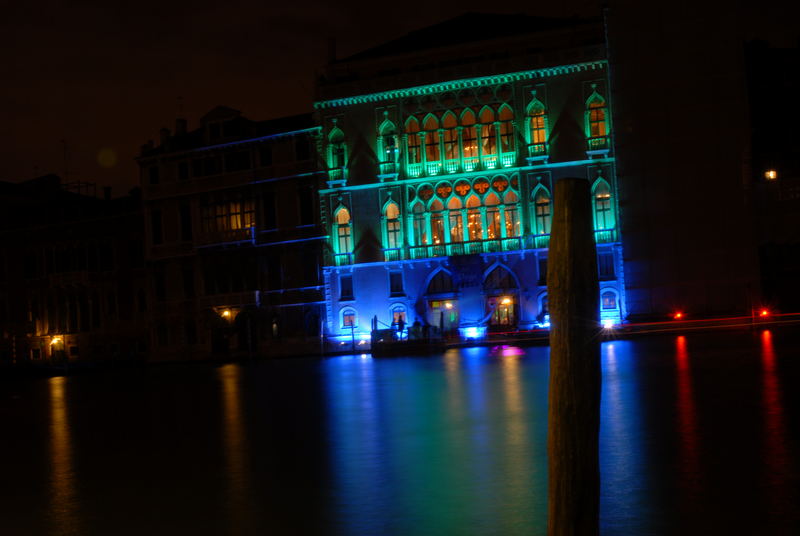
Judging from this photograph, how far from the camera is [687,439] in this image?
33.6ft

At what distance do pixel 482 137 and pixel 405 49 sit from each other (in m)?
6.02

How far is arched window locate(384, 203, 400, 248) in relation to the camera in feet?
139

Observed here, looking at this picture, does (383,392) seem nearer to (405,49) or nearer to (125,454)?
(125,454)

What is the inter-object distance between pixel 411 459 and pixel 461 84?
32.6m

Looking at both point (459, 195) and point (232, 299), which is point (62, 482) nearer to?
point (459, 195)

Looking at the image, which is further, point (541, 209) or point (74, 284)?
point (74, 284)

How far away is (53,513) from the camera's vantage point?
8.75 meters

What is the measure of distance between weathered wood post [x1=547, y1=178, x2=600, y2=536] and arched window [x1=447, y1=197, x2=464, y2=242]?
1425 inches

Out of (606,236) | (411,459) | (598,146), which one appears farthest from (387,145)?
(411,459)

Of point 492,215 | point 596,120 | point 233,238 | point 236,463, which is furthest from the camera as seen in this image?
point 233,238

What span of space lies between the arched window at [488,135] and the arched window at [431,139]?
2.23 m

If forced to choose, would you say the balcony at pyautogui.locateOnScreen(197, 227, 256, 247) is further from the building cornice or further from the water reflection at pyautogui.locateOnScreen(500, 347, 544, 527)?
the water reflection at pyautogui.locateOnScreen(500, 347, 544, 527)

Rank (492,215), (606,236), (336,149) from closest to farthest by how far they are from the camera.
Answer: (606,236) → (492,215) → (336,149)

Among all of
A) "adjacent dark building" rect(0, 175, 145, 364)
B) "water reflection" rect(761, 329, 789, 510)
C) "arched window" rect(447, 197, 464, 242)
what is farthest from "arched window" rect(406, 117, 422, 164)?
"water reflection" rect(761, 329, 789, 510)
